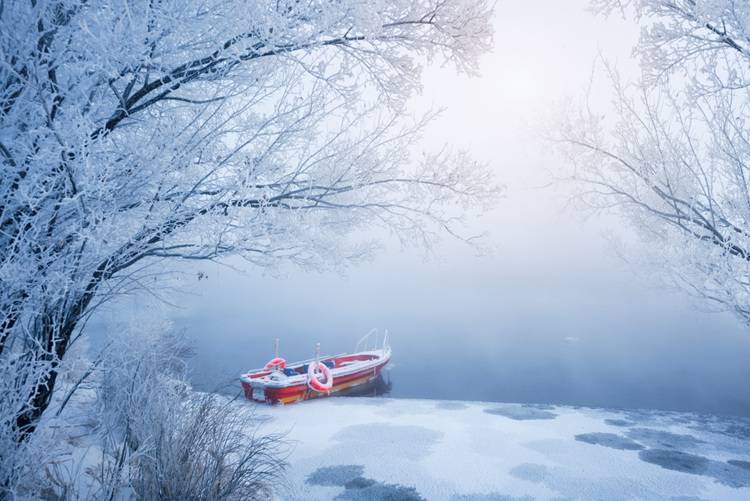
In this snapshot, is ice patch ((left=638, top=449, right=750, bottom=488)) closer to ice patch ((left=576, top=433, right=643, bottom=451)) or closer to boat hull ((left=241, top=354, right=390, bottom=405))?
ice patch ((left=576, top=433, right=643, bottom=451))

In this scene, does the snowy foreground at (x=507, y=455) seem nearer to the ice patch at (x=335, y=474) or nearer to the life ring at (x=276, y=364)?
the ice patch at (x=335, y=474)

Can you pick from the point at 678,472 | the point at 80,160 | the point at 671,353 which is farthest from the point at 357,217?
the point at 671,353

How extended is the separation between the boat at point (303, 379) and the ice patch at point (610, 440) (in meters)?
7.98

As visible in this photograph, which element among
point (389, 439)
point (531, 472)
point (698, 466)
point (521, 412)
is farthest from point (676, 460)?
point (389, 439)

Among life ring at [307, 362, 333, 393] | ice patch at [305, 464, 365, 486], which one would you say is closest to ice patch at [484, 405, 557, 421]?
ice patch at [305, 464, 365, 486]

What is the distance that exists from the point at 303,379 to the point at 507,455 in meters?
8.58

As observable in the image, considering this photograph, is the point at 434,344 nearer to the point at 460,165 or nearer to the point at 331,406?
the point at 331,406

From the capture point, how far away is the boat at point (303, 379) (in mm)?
13344

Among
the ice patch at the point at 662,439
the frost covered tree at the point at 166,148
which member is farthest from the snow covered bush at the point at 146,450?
the ice patch at the point at 662,439

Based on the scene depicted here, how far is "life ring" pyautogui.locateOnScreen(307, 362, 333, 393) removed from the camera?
43.9 ft

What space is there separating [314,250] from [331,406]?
7397 mm

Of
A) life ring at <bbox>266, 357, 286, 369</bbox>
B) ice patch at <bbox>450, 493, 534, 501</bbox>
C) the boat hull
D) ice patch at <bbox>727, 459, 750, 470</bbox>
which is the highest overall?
life ring at <bbox>266, 357, 286, 369</bbox>

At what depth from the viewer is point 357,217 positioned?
4922 millimetres

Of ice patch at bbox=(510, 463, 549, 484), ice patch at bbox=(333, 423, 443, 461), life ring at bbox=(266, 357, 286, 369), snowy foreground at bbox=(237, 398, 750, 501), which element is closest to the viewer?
snowy foreground at bbox=(237, 398, 750, 501)
